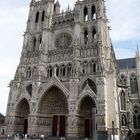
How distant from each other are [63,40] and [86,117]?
11516 millimetres

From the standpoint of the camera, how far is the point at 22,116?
1019 inches

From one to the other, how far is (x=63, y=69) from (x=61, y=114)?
5.82m

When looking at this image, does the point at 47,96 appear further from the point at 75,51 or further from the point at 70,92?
the point at 75,51

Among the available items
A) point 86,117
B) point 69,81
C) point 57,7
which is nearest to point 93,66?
point 69,81

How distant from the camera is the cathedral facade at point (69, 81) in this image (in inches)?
875

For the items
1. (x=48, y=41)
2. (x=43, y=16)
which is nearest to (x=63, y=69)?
(x=48, y=41)

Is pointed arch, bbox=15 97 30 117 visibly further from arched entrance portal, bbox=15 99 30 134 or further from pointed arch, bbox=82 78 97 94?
pointed arch, bbox=82 78 97 94

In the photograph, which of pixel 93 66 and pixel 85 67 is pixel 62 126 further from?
pixel 93 66

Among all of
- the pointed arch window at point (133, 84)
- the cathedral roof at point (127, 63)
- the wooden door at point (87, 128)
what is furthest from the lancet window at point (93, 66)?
the cathedral roof at point (127, 63)

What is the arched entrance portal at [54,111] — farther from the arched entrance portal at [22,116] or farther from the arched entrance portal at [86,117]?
the arched entrance portal at [22,116]

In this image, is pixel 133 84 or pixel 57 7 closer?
pixel 57 7

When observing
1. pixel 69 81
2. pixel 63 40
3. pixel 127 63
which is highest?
pixel 127 63

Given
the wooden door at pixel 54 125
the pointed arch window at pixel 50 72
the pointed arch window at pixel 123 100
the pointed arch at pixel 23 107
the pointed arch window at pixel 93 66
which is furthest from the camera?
the pointed arch window at pixel 50 72

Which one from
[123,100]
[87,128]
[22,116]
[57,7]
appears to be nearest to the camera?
[87,128]
